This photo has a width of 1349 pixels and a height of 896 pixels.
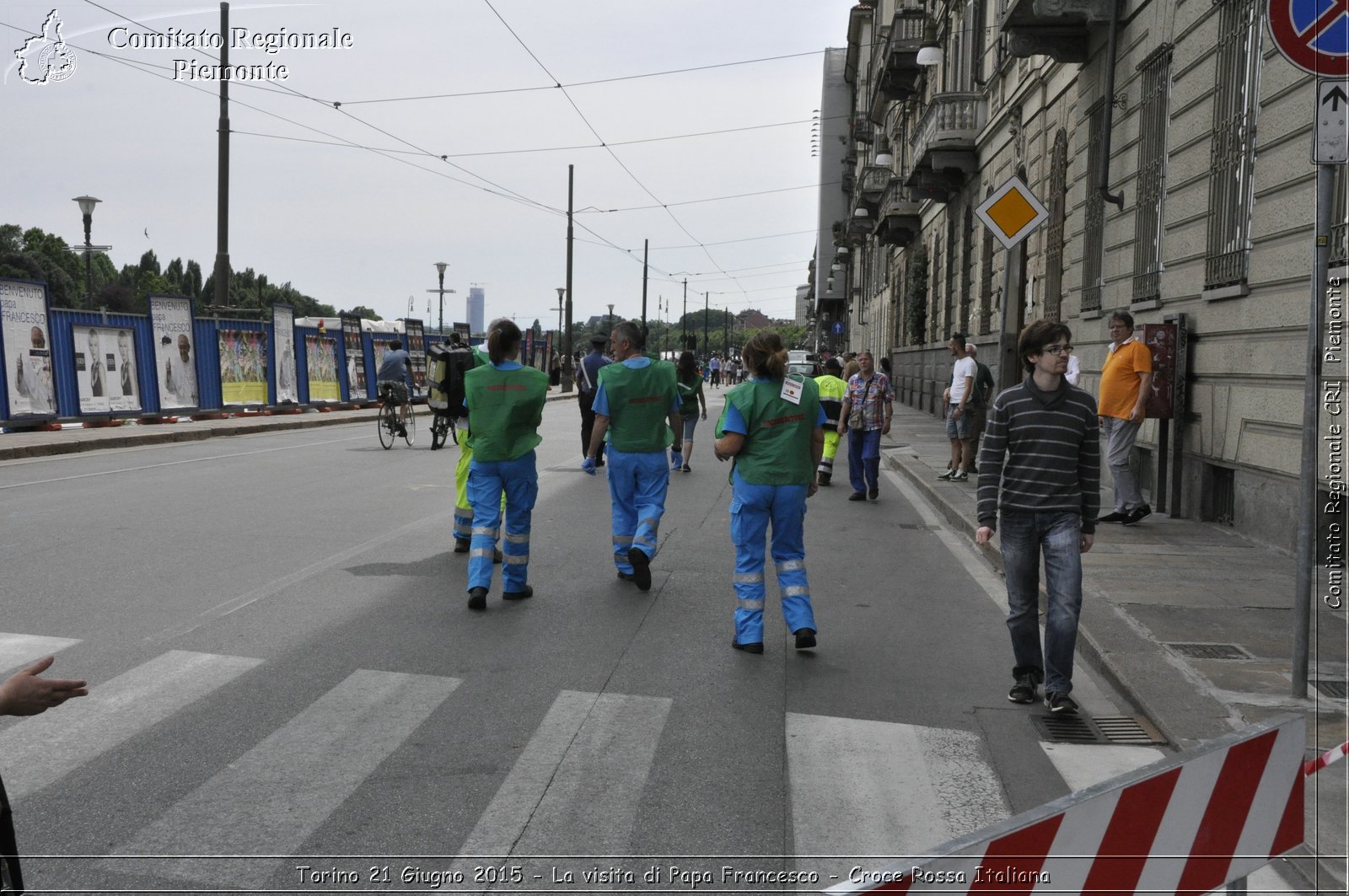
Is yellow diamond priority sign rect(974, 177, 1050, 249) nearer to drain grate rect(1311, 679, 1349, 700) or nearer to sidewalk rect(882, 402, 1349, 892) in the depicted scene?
sidewalk rect(882, 402, 1349, 892)

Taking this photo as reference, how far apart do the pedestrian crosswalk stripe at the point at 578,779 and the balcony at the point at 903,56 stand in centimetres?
2884

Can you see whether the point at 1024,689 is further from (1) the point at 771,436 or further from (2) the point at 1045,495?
(1) the point at 771,436

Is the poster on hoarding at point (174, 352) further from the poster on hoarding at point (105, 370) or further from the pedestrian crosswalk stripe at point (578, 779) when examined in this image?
the pedestrian crosswalk stripe at point (578, 779)

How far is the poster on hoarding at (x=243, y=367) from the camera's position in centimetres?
2709

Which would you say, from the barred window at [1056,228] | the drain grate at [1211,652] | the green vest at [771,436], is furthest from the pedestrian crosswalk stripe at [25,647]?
the barred window at [1056,228]

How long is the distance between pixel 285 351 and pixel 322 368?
2.38 metres

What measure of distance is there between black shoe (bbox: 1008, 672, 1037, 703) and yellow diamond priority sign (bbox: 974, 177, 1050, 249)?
5233 millimetres

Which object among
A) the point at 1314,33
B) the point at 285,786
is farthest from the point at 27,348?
the point at 1314,33

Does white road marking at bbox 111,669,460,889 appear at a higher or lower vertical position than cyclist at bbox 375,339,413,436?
lower

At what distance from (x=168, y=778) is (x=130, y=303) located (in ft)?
375

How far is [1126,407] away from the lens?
11172 millimetres

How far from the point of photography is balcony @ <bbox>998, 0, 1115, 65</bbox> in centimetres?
1519

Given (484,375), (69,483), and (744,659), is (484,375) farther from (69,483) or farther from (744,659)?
(69,483)

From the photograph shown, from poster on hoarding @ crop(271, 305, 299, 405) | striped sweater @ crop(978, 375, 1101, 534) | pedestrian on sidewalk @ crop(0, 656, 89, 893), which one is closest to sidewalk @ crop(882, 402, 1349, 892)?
striped sweater @ crop(978, 375, 1101, 534)
